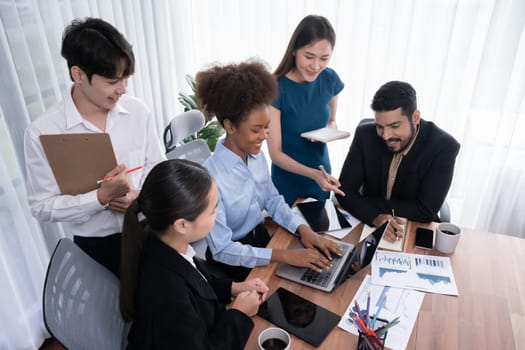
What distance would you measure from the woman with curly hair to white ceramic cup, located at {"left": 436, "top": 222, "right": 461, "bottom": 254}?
388mm

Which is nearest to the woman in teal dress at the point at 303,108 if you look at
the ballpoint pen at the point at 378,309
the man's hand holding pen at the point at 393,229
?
the man's hand holding pen at the point at 393,229

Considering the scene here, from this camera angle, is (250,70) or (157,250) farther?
(250,70)

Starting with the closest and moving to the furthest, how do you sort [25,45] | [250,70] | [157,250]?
[157,250] → [250,70] → [25,45]

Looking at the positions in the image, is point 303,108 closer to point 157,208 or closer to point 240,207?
point 240,207

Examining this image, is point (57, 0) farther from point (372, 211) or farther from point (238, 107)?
point (372, 211)

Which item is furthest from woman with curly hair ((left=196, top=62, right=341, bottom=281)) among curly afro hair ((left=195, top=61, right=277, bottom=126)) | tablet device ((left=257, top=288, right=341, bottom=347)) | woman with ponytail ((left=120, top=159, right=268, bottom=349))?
woman with ponytail ((left=120, top=159, right=268, bottom=349))

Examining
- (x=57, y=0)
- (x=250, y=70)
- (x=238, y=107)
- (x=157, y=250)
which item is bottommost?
(x=157, y=250)

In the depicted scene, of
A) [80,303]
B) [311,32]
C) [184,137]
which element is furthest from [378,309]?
[184,137]

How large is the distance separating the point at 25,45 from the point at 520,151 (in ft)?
9.96

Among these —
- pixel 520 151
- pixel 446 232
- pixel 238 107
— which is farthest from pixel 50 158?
pixel 520 151

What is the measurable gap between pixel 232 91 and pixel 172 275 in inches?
26.5

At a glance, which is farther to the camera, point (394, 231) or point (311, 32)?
point (311, 32)

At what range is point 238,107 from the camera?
4.21 feet

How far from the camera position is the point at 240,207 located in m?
1.41
